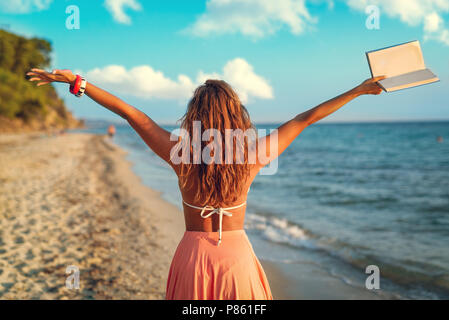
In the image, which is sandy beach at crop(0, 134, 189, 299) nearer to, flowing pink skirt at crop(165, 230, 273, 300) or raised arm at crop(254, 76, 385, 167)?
flowing pink skirt at crop(165, 230, 273, 300)

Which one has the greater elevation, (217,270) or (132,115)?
(132,115)

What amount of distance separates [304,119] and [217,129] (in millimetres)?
487

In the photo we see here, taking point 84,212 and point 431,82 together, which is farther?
point 84,212

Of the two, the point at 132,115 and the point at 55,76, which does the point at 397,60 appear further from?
the point at 55,76

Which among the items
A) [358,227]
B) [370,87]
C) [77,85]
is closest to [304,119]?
[370,87]

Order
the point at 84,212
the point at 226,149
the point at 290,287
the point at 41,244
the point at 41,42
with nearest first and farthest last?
the point at 226,149, the point at 290,287, the point at 41,244, the point at 84,212, the point at 41,42

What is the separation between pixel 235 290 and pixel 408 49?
5.11ft

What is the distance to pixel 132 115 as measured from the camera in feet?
5.65

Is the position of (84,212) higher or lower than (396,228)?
higher

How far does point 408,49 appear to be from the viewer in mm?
1664

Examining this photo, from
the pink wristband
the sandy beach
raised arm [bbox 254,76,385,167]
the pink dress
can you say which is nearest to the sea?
raised arm [bbox 254,76,385,167]
